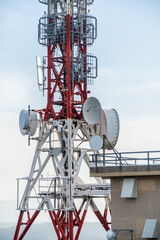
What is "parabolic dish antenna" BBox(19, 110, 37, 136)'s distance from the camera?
6462 centimetres

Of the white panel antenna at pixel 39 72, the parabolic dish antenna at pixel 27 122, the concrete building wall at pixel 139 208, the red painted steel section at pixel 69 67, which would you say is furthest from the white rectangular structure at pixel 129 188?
the white panel antenna at pixel 39 72

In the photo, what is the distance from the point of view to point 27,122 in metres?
64.7

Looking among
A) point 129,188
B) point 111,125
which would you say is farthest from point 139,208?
point 111,125

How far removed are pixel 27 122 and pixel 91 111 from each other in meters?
6.99

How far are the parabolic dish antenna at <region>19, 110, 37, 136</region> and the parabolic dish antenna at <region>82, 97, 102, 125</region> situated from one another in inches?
251

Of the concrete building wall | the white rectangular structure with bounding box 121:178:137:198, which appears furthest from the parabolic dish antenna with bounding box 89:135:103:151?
the white rectangular structure with bounding box 121:178:137:198

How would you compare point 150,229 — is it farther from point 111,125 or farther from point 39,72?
point 39,72

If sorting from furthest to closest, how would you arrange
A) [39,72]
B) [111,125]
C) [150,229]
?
[39,72], [111,125], [150,229]

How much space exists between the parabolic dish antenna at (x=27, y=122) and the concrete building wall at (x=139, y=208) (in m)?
27.2

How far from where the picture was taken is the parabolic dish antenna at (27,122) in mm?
64625

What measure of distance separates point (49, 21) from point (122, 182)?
30.7 meters

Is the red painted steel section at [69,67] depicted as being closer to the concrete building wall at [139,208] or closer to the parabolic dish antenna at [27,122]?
the parabolic dish antenna at [27,122]

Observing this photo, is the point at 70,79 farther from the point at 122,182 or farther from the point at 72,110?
the point at 122,182

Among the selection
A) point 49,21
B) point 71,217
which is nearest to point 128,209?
point 71,217
